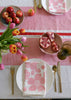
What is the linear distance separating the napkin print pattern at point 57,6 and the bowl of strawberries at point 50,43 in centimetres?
21

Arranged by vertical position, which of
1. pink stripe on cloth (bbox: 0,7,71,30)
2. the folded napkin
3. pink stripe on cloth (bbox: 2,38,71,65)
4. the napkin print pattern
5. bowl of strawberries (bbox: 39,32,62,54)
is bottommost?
the folded napkin

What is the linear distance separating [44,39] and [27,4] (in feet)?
1.08

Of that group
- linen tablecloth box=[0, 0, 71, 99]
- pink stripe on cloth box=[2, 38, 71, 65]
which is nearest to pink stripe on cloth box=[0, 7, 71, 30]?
linen tablecloth box=[0, 0, 71, 99]

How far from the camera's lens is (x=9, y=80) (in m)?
0.90

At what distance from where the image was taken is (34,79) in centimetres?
88

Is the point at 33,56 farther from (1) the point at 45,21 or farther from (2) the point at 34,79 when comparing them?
(1) the point at 45,21

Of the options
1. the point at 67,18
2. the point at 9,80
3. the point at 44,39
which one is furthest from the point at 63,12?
the point at 9,80

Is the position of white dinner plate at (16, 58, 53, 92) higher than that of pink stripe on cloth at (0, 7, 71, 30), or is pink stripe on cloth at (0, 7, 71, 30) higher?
pink stripe on cloth at (0, 7, 71, 30)

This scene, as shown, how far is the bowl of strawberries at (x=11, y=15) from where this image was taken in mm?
982

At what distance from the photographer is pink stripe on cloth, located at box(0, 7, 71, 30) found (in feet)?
3.38

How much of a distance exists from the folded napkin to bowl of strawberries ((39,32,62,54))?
0.12 m

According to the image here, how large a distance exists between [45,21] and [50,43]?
0.62 feet

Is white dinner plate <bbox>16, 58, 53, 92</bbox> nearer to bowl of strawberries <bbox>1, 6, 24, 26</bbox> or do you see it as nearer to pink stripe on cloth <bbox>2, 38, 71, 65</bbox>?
pink stripe on cloth <bbox>2, 38, 71, 65</bbox>

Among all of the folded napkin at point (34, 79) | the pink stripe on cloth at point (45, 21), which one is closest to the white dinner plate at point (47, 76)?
the folded napkin at point (34, 79)
